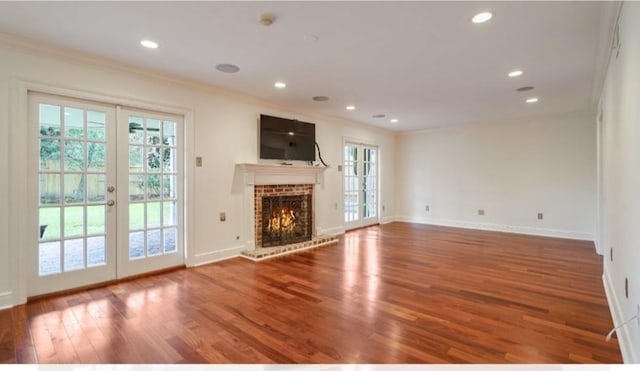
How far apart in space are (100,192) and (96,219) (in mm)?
293

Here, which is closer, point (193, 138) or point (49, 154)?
point (49, 154)

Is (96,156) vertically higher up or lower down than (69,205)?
higher up

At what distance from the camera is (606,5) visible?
7.13ft

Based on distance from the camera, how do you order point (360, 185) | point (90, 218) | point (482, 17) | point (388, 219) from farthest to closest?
1. point (388, 219)
2. point (360, 185)
3. point (90, 218)
4. point (482, 17)

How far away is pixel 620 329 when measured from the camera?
2162mm

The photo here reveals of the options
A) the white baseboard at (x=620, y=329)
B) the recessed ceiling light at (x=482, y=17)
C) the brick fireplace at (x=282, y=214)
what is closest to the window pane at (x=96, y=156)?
the brick fireplace at (x=282, y=214)

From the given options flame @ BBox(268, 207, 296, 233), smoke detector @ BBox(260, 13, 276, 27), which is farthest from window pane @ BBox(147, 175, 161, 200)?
smoke detector @ BBox(260, 13, 276, 27)

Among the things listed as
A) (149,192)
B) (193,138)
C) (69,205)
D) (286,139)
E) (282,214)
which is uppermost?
(286,139)

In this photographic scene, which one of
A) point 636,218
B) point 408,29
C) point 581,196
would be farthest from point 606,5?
point 581,196

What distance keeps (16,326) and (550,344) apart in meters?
3.98

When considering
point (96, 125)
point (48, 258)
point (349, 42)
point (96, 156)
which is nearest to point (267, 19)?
point (349, 42)

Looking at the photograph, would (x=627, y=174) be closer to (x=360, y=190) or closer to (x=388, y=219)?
(x=360, y=190)

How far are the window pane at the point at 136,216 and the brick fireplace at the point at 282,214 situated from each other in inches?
63.2

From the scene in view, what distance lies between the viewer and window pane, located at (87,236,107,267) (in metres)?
3.29
